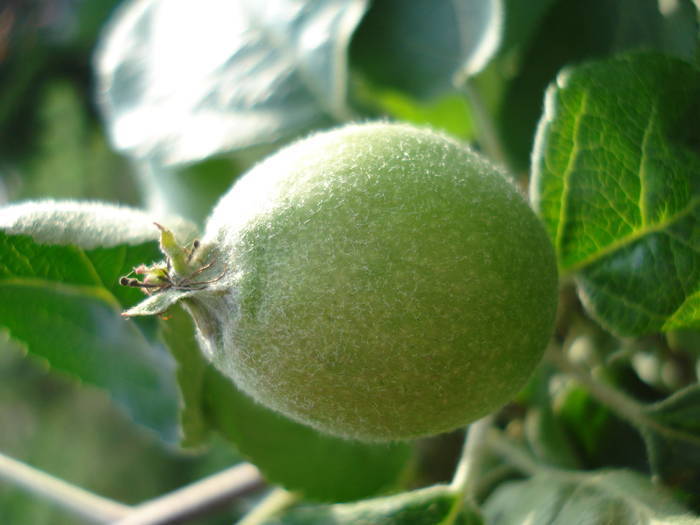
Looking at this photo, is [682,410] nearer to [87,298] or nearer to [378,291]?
[378,291]

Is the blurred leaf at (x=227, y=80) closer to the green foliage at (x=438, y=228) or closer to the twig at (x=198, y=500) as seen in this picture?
the green foliage at (x=438, y=228)

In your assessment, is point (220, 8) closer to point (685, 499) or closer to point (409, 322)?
Result: point (409, 322)

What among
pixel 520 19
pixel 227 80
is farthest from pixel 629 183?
pixel 227 80

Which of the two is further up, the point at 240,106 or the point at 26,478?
the point at 240,106

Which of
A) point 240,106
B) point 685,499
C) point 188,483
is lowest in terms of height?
point 188,483

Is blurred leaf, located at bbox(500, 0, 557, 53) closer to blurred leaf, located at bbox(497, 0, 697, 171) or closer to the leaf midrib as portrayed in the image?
blurred leaf, located at bbox(497, 0, 697, 171)

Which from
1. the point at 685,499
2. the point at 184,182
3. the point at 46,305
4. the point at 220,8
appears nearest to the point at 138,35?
the point at 220,8

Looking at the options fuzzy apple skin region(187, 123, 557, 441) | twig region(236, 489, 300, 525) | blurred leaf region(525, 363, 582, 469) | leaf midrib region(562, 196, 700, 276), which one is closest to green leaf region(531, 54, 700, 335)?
leaf midrib region(562, 196, 700, 276)

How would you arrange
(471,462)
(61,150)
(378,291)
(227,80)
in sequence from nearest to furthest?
(378,291)
(471,462)
(227,80)
(61,150)
